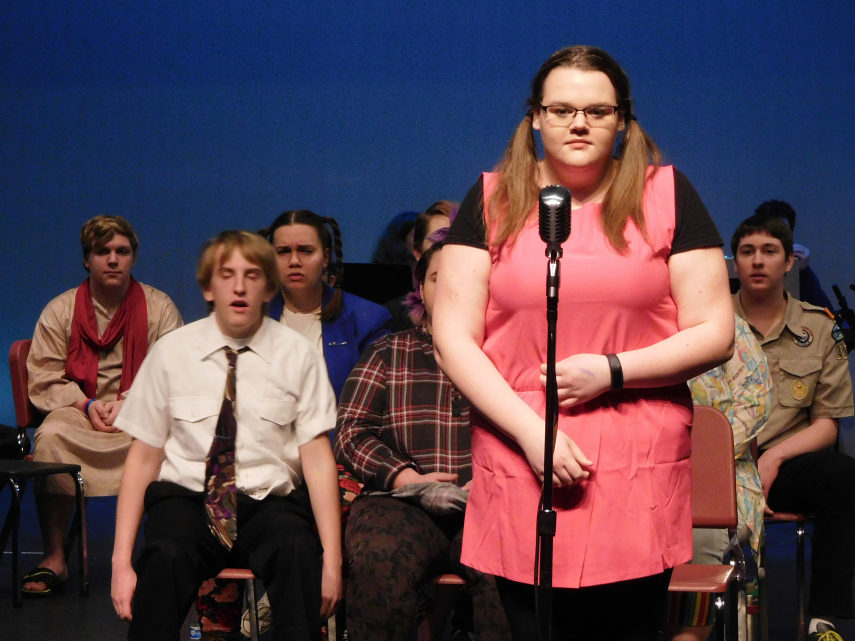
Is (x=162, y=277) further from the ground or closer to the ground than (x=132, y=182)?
closer to the ground

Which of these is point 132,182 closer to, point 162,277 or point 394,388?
point 162,277

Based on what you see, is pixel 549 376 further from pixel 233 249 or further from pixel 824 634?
pixel 824 634

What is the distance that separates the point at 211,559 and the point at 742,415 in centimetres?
143

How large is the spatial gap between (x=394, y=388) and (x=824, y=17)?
3750 mm

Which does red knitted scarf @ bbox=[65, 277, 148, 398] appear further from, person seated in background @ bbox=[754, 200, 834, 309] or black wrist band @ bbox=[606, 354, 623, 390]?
black wrist band @ bbox=[606, 354, 623, 390]

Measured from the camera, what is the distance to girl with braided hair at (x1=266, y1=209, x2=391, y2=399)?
3.61m

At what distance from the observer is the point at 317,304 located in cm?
372

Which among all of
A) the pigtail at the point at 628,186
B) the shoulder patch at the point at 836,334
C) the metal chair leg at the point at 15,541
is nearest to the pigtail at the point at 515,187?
the pigtail at the point at 628,186

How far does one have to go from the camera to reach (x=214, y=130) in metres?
5.89

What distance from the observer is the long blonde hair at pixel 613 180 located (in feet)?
5.16

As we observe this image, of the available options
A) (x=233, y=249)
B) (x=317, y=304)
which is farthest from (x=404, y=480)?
(x=317, y=304)

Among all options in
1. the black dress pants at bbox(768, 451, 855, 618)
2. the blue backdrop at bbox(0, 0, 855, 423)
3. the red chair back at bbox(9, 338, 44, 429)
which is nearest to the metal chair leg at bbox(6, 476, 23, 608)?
the red chair back at bbox(9, 338, 44, 429)

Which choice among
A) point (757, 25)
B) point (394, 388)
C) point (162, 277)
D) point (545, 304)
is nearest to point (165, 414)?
point (394, 388)

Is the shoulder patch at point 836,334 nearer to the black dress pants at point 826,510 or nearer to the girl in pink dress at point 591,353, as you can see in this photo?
the black dress pants at point 826,510
